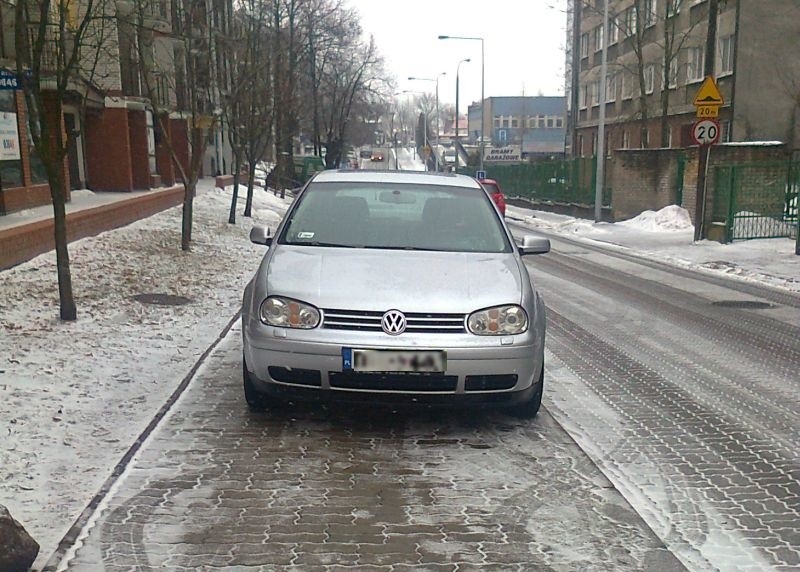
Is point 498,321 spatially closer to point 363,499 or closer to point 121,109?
point 363,499

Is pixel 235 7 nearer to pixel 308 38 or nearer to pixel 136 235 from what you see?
pixel 136 235

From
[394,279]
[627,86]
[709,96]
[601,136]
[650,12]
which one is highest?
[650,12]

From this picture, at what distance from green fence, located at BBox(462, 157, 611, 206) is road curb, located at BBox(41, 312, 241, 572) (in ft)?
80.7

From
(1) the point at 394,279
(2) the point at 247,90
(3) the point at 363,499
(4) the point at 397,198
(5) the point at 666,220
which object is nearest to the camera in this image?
(3) the point at 363,499

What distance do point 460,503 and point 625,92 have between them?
41.2m

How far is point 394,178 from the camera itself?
6.68 metres

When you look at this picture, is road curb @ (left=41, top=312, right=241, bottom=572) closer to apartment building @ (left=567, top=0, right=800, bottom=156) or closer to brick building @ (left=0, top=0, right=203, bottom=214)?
brick building @ (left=0, top=0, right=203, bottom=214)

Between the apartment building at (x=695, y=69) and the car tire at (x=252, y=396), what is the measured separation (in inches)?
855

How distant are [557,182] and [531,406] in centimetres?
2939

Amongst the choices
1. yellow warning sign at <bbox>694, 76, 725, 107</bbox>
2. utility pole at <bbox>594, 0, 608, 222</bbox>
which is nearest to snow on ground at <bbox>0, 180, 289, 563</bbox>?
yellow warning sign at <bbox>694, 76, 725, 107</bbox>

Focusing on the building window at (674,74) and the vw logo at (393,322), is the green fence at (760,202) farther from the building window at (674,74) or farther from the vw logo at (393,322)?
the building window at (674,74)

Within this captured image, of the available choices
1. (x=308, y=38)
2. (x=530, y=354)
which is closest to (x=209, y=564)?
(x=530, y=354)

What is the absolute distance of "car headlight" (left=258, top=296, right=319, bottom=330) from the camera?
4.74 meters

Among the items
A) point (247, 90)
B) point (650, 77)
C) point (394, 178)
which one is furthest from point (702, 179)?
point (650, 77)
